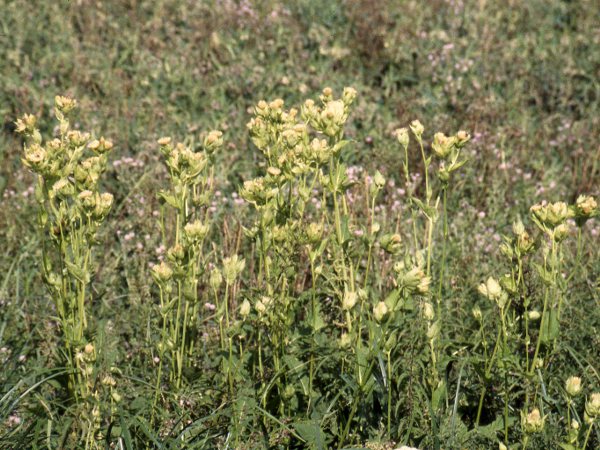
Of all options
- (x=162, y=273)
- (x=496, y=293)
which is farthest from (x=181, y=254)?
(x=496, y=293)

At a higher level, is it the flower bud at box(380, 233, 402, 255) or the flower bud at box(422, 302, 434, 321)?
the flower bud at box(380, 233, 402, 255)

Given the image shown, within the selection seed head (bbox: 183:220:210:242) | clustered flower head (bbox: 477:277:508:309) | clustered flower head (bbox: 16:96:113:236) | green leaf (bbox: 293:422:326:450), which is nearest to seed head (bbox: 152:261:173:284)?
seed head (bbox: 183:220:210:242)

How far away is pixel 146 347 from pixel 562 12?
3957mm

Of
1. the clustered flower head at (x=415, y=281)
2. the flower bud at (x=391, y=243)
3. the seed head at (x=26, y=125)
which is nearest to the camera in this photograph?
the clustered flower head at (x=415, y=281)

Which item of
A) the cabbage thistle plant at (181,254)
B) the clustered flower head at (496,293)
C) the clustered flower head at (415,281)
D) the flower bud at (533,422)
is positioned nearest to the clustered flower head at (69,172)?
the cabbage thistle plant at (181,254)

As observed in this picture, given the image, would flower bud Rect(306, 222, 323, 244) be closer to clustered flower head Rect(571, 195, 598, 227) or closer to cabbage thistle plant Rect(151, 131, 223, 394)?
cabbage thistle plant Rect(151, 131, 223, 394)

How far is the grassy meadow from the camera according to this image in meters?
2.31

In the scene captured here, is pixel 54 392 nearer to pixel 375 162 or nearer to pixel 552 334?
pixel 552 334

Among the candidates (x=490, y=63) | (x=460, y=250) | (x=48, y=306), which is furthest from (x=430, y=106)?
(x=48, y=306)

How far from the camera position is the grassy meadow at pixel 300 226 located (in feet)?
7.59

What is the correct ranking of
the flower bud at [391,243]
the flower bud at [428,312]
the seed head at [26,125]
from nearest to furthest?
the flower bud at [391,243] → the flower bud at [428,312] → the seed head at [26,125]

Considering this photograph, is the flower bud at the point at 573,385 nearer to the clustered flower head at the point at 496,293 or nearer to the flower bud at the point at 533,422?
the flower bud at the point at 533,422

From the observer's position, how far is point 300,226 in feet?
8.00

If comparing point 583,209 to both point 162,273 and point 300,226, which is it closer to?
point 300,226
